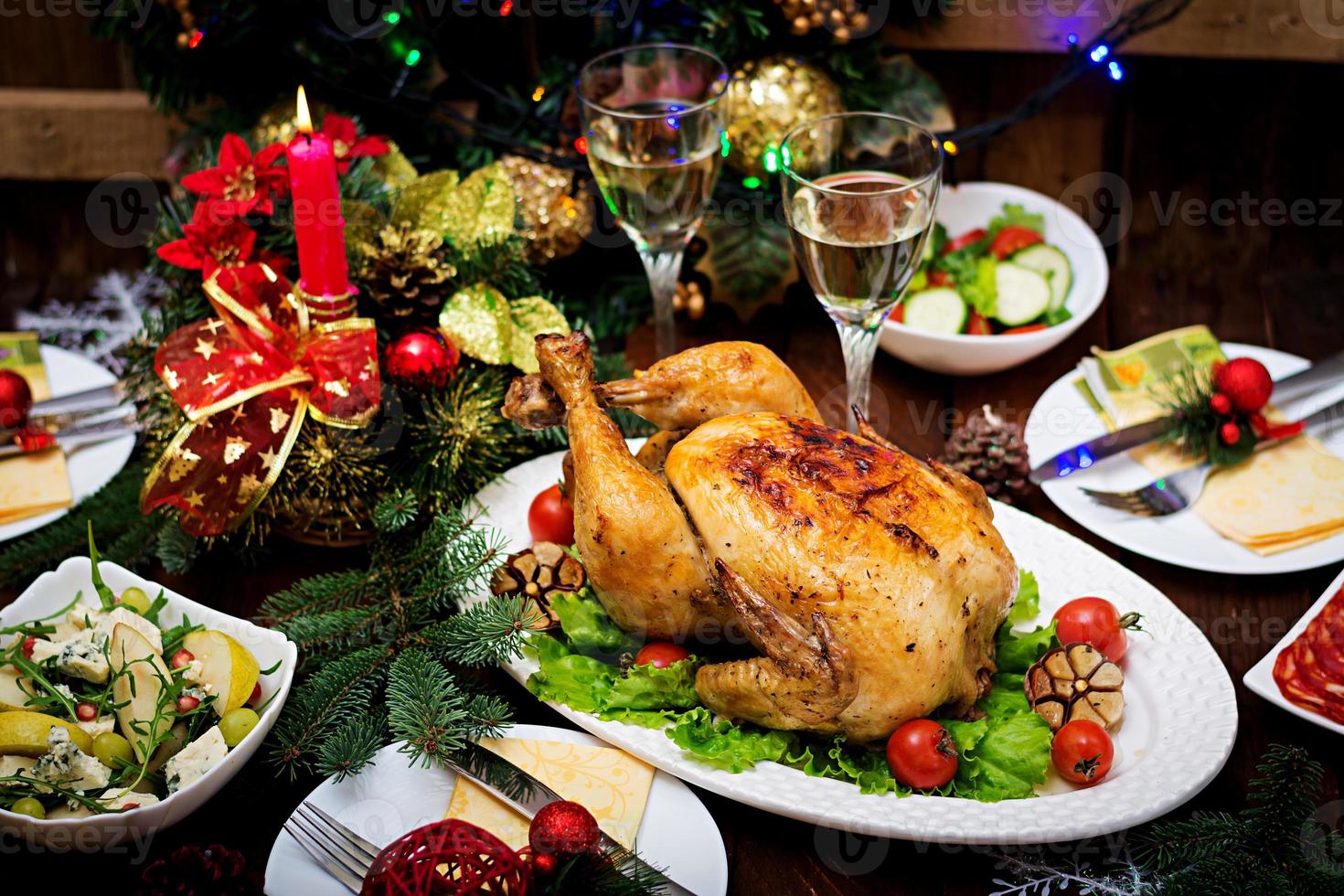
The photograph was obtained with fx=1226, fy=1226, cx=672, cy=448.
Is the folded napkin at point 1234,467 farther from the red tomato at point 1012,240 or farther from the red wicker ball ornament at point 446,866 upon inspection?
the red wicker ball ornament at point 446,866

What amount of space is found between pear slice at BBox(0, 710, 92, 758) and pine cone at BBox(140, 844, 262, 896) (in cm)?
19

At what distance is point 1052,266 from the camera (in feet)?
8.29

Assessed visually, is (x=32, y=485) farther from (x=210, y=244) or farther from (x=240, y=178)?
(x=240, y=178)

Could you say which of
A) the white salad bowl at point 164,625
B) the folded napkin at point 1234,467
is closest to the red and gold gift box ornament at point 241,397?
the white salad bowl at point 164,625

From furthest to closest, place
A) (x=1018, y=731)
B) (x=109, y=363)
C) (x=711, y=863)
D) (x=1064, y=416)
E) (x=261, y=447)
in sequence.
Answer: (x=109, y=363) < (x=1064, y=416) < (x=261, y=447) < (x=1018, y=731) < (x=711, y=863)

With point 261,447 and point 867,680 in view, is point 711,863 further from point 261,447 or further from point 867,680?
point 261,447

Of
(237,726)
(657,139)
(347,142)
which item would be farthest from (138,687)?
(657,139)

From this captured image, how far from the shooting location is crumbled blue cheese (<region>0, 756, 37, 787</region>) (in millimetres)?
1441

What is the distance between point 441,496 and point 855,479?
0.71 m

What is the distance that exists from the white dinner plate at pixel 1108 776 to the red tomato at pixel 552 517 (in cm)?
16

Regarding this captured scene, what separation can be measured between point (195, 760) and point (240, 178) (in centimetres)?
102

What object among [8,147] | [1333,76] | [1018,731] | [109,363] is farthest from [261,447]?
[1333,76]

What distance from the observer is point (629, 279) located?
2.65 metres

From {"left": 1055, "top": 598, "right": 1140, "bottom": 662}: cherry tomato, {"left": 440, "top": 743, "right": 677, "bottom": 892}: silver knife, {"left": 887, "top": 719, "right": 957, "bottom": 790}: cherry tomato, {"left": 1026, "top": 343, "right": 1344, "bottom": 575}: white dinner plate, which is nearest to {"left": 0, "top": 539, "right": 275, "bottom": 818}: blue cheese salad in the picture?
{"left": 440, "top": 743, "right": 677, "bottom": 892}: silver knife
